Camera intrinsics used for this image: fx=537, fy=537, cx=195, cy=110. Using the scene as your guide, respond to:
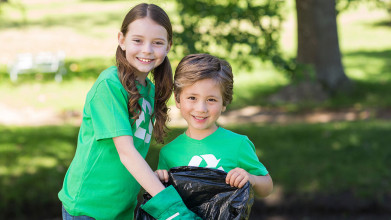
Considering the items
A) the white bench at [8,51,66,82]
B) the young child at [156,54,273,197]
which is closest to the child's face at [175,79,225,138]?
the young child at [156,54,273,197]

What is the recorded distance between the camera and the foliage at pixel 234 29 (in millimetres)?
4754

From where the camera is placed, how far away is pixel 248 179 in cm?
199

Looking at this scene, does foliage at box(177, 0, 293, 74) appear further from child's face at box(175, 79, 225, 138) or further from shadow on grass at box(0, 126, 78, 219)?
child's face at box(175, 79, 225, 138)

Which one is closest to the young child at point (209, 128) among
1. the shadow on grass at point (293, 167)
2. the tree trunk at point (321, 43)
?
the shadow on grass at point (293, 167)

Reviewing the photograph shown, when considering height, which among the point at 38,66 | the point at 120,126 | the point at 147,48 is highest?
the point at 147,48

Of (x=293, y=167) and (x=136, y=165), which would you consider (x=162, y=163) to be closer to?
(x=136, y=165)

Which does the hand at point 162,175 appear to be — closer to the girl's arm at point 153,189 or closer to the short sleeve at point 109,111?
the girl's arm at point 153,189

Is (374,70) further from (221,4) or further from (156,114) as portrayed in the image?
(156,114)

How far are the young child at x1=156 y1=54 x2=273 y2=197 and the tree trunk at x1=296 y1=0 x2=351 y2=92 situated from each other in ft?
21.5

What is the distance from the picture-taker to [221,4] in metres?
5.08

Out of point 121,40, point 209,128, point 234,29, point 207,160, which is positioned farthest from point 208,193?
point 234,29

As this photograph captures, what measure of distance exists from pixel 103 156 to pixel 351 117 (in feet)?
23.1

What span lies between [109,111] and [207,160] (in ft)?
1.40

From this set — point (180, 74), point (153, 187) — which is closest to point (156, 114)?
point (180, 74)
